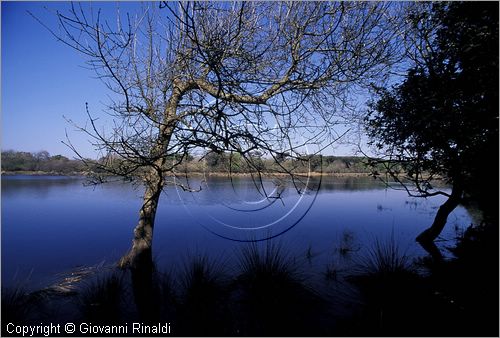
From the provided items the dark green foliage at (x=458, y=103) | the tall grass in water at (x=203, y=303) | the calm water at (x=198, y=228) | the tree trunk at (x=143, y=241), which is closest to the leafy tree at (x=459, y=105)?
the dark green foliage at (x=458, y=103)

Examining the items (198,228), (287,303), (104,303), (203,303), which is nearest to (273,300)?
(287,303)

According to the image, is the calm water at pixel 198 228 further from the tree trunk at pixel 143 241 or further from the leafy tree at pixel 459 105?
the leafy tree at pixel 459 105

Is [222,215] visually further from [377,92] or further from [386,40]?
[386,40]

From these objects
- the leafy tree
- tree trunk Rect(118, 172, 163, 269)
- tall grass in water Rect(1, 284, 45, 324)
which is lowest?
tall grass in water Rect(1, 284, 45, 324)

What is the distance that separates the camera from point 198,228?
11641 millimetres

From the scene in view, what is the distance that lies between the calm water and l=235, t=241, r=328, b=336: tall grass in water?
2.76ft

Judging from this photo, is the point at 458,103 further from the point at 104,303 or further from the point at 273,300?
the point at 104,303

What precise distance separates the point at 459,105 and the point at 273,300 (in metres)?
3.95

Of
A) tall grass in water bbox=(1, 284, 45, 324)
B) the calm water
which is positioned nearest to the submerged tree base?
tall grass in water bbox=(1, 284, 45, 324)

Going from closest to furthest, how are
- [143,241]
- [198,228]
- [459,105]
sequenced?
1. [459,105]
2. [143,241]
3. [198,228]

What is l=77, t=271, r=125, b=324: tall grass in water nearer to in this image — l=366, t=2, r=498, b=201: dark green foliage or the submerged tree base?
the submerged tree base

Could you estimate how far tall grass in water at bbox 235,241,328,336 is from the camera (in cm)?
415

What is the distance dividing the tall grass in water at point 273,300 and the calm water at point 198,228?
842 millimetres

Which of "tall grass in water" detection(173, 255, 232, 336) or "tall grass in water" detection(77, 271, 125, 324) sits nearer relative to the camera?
"tall grass in water" detection(173, 255, 232, 336)
